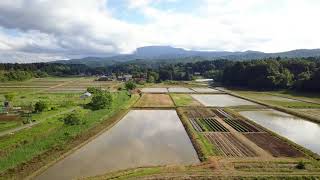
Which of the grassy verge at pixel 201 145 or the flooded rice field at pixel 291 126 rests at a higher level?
the grassy verge at pixel 201 145

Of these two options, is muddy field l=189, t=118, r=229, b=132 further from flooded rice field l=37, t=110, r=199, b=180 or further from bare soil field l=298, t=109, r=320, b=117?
→ bare soil field l=298, t=109, r=320, b=117

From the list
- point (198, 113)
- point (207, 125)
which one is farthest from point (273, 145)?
point (198, 113)

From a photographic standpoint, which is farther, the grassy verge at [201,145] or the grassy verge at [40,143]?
the grassy verge at [201,145]

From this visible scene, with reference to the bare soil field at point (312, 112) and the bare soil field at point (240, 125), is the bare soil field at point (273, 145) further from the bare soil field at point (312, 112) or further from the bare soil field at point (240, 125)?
the bare soil field at point (312, 112)

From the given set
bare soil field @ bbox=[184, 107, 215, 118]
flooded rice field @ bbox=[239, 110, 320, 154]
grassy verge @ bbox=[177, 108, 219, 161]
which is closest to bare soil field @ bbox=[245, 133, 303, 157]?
flooded rice field @ bbox=[239, 110, 320, 154]

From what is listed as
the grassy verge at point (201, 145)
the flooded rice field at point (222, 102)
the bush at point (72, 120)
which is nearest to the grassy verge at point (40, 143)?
the bush at point (72, 120)

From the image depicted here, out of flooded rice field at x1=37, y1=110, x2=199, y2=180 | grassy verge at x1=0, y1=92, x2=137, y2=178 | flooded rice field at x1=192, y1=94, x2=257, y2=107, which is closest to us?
grassy verge at x1=0, y1=92, x2=137, y2=178
